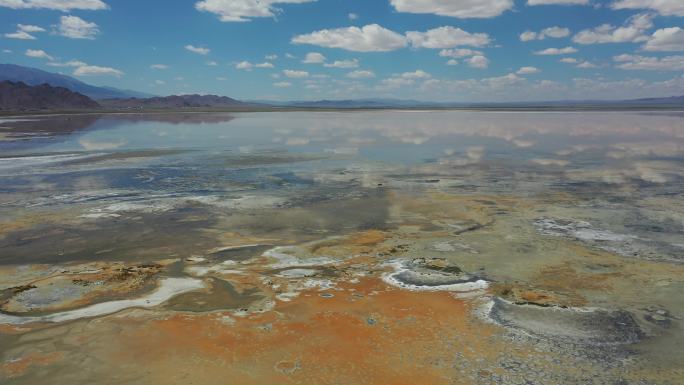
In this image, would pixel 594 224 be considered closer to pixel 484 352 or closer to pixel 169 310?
pixel 484 352

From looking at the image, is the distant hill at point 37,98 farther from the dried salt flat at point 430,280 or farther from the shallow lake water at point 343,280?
the dried salt flat at point 430,280

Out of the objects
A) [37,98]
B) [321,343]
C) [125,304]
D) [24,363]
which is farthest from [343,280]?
[37,98]

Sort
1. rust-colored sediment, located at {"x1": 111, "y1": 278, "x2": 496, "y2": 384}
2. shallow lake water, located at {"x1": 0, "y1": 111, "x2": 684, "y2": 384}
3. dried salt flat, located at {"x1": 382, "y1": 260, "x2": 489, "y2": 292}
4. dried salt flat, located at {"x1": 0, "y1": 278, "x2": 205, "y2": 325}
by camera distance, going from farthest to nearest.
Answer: dried salt flat, located at {"x1": 382, "y1": 260, "x2": 489, "y2": 292} < dried salt flat, located at {"x1": 0, "y1": 278, "x2": 205, "y2": 325} < shallow lake water, located at {"x1": 0, "y1": 111, "x2": 684, "y2": 384} < rust-colored sediment, located at {"x1": 111, "y1": 278, "x2": 496, "y2": 384}

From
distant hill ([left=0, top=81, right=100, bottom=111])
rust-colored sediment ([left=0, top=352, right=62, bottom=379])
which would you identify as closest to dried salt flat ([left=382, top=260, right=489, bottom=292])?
rust-colored sediment ([left=0, top=352, right=62, bottom=379])

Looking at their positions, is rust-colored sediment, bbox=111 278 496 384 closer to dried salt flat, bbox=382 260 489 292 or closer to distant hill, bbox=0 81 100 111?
dried salt flat, bbox=382 260 489 292

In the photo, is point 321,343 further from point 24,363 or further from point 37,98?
point 37,98

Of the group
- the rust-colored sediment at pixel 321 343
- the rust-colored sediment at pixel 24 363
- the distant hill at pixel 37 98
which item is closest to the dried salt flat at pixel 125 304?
the rust-colored sediment at pixel 321 343
